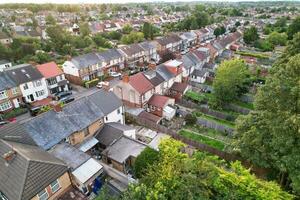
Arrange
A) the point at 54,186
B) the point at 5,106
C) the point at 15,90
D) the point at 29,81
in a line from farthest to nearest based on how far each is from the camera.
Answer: the point at 29,81 → the point at 15,90 → the point at 5,106 → the point at 54,186

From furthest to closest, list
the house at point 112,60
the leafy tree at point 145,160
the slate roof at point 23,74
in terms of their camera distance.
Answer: the house at point 112,60, the slate roof at point 23,74, the leafy tree at point 145,160

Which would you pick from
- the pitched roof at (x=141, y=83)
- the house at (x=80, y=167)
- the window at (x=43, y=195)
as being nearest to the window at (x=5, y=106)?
the house at (x=80, y=167)

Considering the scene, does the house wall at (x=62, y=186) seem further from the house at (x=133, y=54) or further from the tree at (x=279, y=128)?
the house at (x=133, y=54)

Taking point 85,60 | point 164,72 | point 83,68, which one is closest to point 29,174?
point 164,72

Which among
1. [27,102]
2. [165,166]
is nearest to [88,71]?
[27,102]

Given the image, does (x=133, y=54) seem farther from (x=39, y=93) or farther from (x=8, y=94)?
(x=8, y=94)

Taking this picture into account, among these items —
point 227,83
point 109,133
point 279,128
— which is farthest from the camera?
point 227,83
